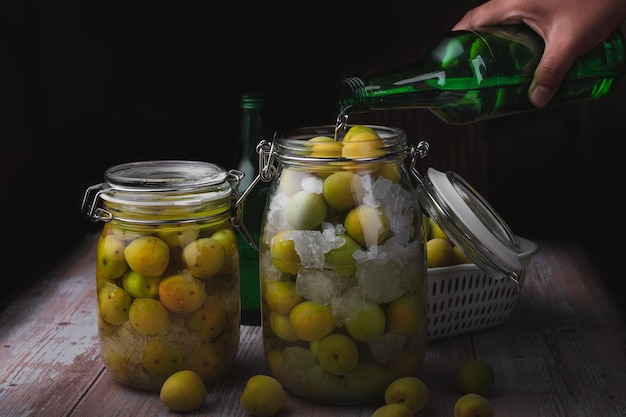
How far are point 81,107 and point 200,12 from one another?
0.96 feet

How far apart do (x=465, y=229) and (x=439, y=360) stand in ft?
0.59

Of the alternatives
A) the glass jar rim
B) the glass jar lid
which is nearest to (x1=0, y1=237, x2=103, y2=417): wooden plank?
the glass jar lid

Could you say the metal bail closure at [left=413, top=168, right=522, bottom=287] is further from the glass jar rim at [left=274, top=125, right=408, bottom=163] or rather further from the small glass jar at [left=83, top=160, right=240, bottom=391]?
the small glass jar at [left=83, top=160, right=240, bottom=391]

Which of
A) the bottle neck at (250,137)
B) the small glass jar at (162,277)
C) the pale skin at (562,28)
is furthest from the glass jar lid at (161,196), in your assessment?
the pale skin at (562,28)

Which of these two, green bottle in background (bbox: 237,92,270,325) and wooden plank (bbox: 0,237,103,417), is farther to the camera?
green bottle in background (bbox: 237,92,270,325)

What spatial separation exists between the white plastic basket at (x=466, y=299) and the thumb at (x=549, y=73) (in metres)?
0.19

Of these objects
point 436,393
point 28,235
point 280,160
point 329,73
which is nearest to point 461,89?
point 280,160

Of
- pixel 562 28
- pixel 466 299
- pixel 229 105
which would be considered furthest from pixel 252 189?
pixel 229 105

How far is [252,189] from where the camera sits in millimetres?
961

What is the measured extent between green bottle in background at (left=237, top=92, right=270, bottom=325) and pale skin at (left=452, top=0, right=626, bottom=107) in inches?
12.7

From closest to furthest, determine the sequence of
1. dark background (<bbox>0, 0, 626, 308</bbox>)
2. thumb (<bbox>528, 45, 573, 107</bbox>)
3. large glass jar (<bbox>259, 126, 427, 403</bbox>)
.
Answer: large glass jar (<bbox>259, 126, 427, 403</bbox>), thumb (<bbox>528, 45, 573, 107</bbox>), dark background (<bbox>0, 0, 626, 308</bbox>)

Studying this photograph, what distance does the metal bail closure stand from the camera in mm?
804

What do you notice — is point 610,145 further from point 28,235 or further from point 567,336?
point 28,235

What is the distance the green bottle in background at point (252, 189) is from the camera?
0.97m
